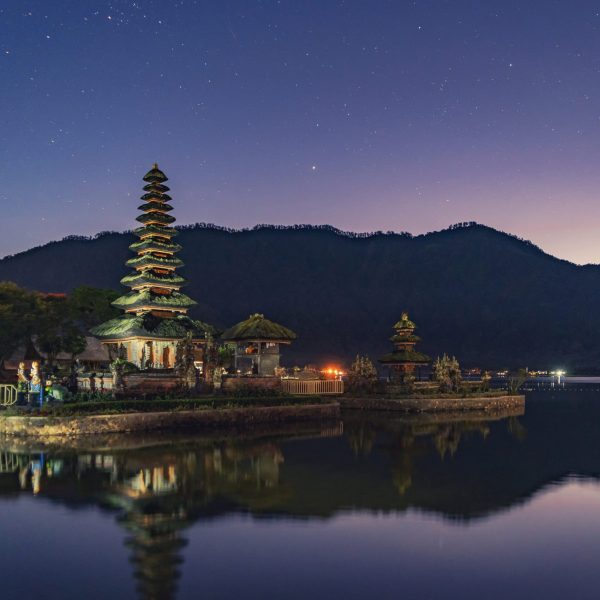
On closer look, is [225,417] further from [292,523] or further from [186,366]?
[292,523]

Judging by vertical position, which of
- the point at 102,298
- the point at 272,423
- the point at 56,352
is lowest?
the point at 272,423

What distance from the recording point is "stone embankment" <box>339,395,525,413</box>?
52219 millimetres

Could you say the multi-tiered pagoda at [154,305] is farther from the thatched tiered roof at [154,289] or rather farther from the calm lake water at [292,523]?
the calm lake water at [292,523]

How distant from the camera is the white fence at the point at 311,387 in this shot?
4628cm

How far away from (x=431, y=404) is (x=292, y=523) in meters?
38.5

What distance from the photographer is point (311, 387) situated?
4788cm

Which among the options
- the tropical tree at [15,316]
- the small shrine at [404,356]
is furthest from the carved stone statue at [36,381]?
→ the small shrine at [404,356]

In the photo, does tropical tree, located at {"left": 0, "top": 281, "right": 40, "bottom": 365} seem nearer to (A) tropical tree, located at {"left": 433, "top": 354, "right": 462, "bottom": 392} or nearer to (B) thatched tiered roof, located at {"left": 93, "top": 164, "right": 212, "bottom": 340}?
(B) thatched tiered roof, located at {"left": 93, "top": 164, "right": 212, "bottom": 340}

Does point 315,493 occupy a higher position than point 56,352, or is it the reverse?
point 56,352

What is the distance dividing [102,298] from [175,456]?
167 ft

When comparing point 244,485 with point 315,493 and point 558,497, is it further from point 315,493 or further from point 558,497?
point 558,497

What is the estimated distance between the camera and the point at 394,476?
2234cm

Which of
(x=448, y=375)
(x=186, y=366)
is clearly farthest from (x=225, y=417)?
(x=448, y=375)

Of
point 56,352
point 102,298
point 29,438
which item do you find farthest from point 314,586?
point 102,298
